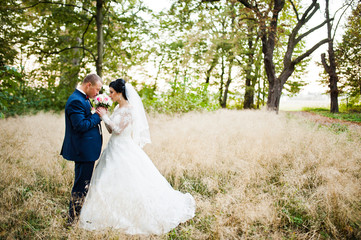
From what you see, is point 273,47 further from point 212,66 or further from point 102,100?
point 102,100

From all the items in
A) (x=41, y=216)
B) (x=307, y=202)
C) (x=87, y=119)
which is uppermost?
(x=87, y=119)

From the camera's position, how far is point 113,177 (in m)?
2.93

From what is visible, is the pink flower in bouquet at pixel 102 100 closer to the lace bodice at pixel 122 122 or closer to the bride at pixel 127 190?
the bride at pixel 127 190

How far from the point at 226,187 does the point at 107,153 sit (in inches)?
89.1

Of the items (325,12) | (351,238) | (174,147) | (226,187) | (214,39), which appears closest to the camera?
(351,238)

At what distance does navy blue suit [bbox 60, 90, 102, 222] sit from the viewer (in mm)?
2639

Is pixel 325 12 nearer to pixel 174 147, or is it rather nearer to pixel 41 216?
pixel 174 147

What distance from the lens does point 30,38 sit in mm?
7375

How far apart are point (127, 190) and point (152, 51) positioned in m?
19.2

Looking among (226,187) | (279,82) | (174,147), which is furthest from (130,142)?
(279,82)

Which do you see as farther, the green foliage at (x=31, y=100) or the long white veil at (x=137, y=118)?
the green foliage at (x=31, y=100)

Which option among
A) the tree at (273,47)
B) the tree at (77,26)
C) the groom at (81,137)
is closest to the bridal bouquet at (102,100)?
the groom at (81,137)

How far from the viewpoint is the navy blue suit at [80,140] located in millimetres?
2639

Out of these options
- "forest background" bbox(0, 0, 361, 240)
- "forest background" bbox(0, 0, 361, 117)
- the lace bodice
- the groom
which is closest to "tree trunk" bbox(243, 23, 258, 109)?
"forest background" bbox(0, 0, 361, 117)
